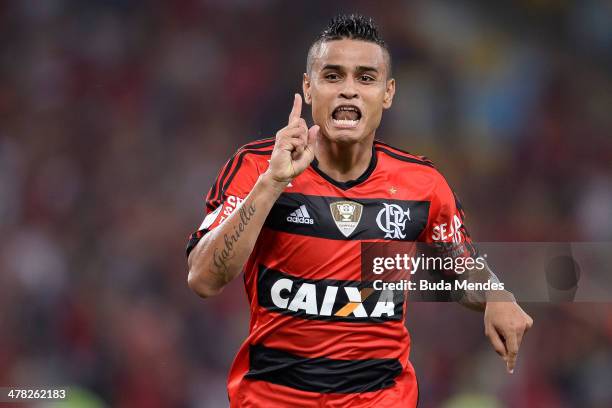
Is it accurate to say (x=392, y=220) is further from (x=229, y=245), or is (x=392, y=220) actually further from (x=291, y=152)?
(x=229, y=245)

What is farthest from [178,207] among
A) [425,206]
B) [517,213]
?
[425,206]

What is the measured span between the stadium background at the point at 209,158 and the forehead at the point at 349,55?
3.55 m

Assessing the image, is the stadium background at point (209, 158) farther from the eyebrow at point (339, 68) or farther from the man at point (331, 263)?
the eyebrow at point (339, 68)

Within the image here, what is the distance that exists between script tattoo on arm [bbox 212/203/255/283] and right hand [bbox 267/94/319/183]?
0.15m

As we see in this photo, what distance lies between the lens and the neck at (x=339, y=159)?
11.1ft

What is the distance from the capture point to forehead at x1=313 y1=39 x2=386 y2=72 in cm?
332

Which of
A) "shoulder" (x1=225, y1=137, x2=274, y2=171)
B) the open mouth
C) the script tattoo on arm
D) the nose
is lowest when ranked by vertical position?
the script tattoo on arm

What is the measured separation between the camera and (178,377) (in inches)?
253

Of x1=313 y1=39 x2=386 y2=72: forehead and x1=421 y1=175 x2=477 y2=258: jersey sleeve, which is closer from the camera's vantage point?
x1=313 y1=39 x2=386 y2=72: forehead

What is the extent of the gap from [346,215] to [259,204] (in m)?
0.52

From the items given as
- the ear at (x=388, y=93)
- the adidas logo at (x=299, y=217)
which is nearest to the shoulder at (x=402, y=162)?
the ear at (x=388, y=93)

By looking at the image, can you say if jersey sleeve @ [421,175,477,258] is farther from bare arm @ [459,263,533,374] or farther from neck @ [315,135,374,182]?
neck @ [315,135,374,182]

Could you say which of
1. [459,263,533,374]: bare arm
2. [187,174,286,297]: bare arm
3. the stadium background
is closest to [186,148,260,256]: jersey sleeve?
[187,174,286,297]: bare arm

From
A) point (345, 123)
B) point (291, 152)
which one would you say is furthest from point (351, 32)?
point (291, 152)
